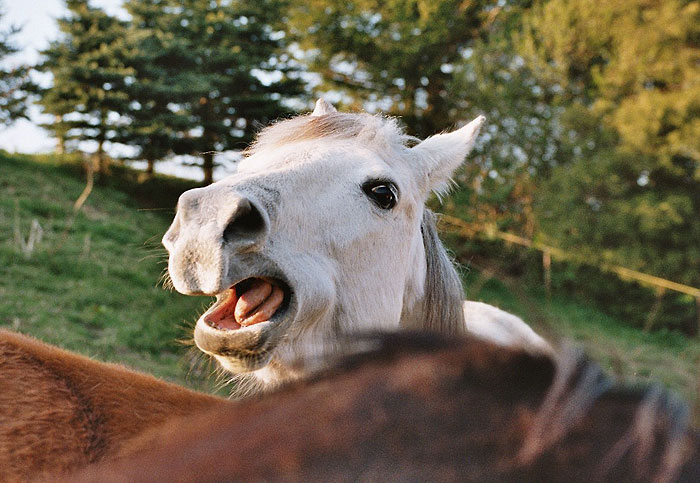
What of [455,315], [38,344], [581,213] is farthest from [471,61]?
[38,344]

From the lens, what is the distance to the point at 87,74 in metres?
12.2

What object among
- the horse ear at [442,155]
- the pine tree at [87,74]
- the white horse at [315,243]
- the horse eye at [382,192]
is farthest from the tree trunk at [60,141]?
the horse eye at [382,192]

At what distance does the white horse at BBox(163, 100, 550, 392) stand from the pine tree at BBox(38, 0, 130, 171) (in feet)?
36.6

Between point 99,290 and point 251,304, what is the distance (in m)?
6.67

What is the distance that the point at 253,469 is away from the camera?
53 centimetres

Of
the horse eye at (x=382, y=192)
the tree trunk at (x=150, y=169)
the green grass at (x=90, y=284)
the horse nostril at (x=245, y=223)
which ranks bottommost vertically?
the green grass at (x=90, y=284)

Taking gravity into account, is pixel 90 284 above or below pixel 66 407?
below

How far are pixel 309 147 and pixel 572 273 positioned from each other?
37.8ft

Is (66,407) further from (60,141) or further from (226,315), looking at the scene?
(60,141)

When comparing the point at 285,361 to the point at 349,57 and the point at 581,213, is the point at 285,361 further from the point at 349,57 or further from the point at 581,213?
the point at 349,57

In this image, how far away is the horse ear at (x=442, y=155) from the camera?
95.1 inches

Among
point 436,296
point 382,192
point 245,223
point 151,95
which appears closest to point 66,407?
point 245,223

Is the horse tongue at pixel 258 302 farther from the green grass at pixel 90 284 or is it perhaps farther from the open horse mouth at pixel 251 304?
the green grass at pixel 90 284

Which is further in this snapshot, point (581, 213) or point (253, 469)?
point (581, 213)
